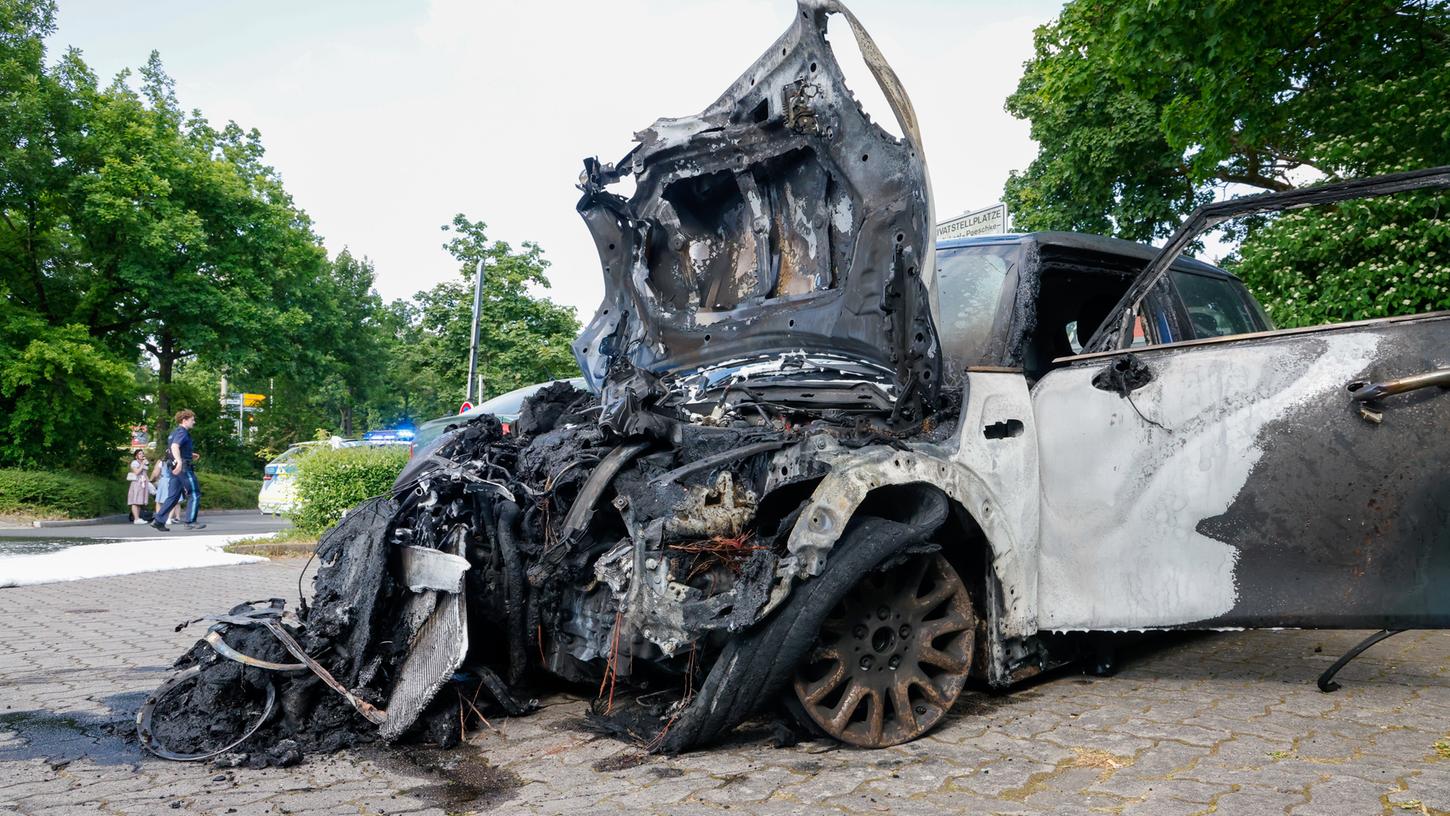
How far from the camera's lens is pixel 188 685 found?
12.0 ft

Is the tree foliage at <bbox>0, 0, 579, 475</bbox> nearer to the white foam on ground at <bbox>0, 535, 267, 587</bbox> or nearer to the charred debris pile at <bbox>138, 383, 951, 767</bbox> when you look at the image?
the white foam on ground at <bbox>0, 535, 267, 587</bbox>

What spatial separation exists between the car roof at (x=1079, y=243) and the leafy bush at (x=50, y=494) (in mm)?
18450

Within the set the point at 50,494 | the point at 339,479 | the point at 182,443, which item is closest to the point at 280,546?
the point at 339,479

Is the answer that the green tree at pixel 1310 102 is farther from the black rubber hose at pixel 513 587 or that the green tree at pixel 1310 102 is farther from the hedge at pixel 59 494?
the hedge at pixel 59 494

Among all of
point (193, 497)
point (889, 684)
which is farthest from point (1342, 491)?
point (193, 497)

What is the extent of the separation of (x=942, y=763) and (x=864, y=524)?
32.5 inches

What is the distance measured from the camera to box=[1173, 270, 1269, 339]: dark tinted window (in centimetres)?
500

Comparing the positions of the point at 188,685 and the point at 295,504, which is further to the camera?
the point at 295,504

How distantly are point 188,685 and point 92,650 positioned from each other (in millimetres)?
2240

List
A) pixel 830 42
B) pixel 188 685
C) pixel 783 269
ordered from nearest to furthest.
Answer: pixel 188 685, pixel 830 42, pixel 783 269

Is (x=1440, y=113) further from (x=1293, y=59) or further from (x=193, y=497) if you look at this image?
(x=193, y=497)

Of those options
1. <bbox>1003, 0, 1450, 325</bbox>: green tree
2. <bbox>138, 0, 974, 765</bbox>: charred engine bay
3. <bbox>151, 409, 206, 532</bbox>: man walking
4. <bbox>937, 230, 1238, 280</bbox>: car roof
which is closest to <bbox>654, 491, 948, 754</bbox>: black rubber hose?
<bbox>138, 0, 974, 765</bbox>: charred engine bay

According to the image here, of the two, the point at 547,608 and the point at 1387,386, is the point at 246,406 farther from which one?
the point at 1387,386

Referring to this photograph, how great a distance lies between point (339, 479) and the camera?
1071cm
